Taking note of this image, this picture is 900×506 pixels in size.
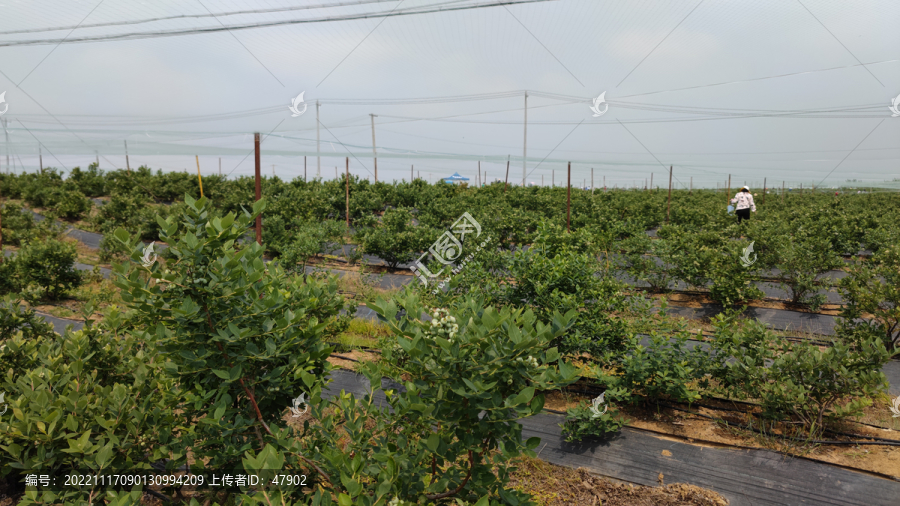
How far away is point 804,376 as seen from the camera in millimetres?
4211

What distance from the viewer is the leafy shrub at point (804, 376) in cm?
396

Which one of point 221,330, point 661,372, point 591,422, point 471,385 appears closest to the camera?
point 471,385

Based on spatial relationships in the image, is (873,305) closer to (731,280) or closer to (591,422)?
(731,280)

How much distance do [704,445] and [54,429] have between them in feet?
15.2

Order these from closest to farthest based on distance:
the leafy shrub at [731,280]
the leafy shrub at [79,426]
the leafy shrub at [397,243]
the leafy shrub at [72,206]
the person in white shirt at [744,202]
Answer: the leafy shrub at [79,426]
the leafy shrub at [731,280]
the leafy shrub at [397,243]
the person in white shirt at [744,202]
the leafy shrub at [72,206]

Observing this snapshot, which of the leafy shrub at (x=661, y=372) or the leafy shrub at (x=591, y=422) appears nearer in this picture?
the leafy shrub at (x=591, y=422)

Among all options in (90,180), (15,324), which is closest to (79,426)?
(15,324)

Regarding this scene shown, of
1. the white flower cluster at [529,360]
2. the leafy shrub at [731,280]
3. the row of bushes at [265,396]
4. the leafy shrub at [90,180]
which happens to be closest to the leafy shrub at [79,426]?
the row of bushes at [265,396]

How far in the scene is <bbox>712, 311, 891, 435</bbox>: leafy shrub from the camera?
3.96 m

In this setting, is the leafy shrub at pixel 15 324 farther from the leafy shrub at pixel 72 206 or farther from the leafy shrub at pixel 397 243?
the leafy shrub at pixel 72 206

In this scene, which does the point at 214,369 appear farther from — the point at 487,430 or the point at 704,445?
the point at 704,445

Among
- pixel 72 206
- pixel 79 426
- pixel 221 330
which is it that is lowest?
pixel 79 426

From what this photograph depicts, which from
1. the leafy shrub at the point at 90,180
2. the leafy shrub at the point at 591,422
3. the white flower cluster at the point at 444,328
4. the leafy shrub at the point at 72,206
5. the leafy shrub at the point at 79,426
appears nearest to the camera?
the white flower cluster at the point at 444,328

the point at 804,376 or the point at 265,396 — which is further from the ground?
the point at 265,396
